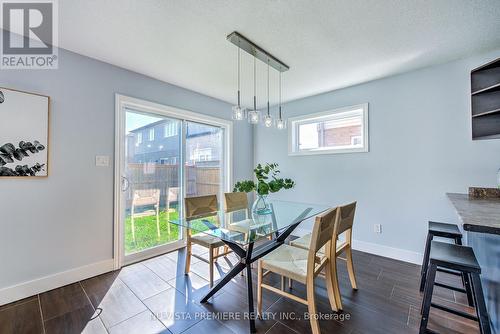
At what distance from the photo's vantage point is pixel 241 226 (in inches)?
77.8

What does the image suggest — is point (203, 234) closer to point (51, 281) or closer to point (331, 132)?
point (51, 281)

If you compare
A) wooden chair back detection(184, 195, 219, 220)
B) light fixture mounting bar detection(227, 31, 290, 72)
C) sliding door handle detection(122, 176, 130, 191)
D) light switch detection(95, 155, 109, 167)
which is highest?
light fixture mounting bar detection(227, 31, 290, 72)

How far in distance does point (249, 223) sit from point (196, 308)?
84 cm

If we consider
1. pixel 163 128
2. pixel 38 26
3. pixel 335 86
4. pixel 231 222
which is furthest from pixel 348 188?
pixel 38 26

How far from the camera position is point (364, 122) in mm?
3025

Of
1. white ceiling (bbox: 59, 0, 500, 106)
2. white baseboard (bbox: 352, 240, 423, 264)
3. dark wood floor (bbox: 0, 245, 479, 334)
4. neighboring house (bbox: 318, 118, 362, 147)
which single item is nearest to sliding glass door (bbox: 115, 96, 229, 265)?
dark wood floor (bbox: 0, 245, 479, 334)

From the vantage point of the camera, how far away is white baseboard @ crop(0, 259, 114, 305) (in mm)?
1884

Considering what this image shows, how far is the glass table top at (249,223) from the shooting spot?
1.71 meters

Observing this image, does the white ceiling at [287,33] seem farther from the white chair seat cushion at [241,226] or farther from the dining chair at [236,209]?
the white chair seat cushion at [241,226]

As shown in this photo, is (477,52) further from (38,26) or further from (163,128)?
(38,26)

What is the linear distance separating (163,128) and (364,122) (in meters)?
2.89

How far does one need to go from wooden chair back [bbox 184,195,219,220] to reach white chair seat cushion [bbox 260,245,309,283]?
0.86 m

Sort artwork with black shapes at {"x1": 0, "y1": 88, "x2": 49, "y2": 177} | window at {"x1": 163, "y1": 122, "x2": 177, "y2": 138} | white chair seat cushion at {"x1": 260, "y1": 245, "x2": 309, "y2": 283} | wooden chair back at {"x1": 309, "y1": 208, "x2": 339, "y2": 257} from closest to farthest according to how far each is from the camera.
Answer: wooden chair back at {"x1": 309, "y1": 208, "x2": 339, "y2": 257}, white chair seat cushion at {"x1": 260, "y1": 245, "x2": 309, "y2": 283}, artwork with black shapes at {"x1": 0, "y1": 88, "x2": 49, "y2": 177}, window at {"x1": 163, "y1": 122, "x2": 177, "y2": 138}

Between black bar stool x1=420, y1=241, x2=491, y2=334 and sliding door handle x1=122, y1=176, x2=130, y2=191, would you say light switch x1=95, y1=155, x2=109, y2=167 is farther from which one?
black bar stool x1=420, y1=241, x2=491, y2=334
